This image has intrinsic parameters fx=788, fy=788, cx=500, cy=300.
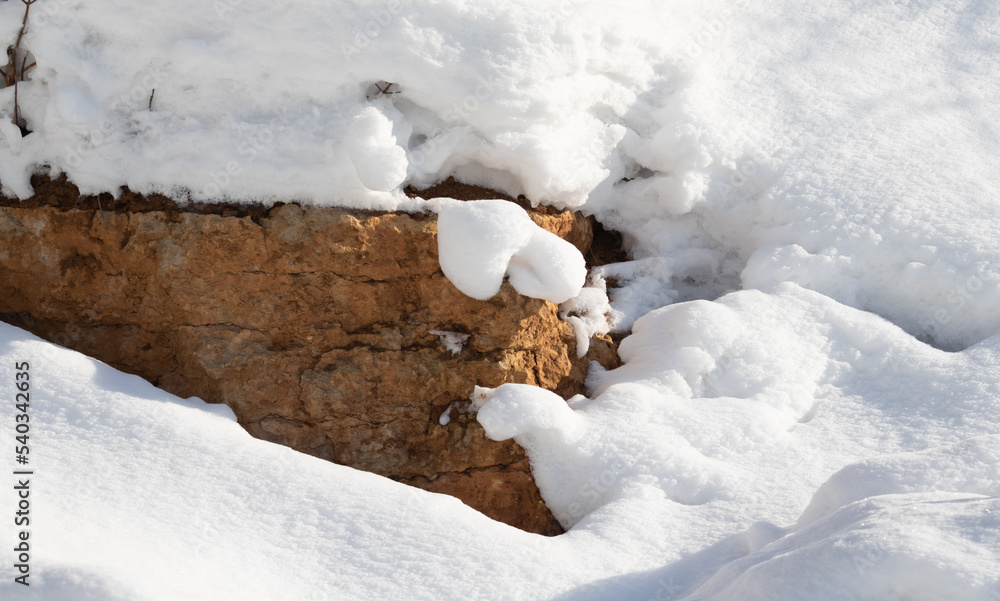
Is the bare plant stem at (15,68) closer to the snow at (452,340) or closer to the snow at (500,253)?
the snow at (500,253)

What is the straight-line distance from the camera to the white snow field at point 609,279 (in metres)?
2.16

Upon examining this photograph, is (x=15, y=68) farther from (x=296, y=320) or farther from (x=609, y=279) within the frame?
(x=609, y=279)

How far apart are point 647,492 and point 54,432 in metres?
1.90

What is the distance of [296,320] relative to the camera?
3.02 metres

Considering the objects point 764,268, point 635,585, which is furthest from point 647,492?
point 764,268

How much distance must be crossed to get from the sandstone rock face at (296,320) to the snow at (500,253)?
82mm

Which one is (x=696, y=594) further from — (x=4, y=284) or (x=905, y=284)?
(x=4, y=284)

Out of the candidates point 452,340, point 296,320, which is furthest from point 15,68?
point 452,340

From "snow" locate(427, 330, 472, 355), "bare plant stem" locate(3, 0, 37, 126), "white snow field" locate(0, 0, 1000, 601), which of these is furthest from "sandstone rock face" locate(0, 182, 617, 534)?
"bare plant stem" locate(3, 0, 37, 126)

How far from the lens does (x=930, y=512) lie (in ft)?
6.32

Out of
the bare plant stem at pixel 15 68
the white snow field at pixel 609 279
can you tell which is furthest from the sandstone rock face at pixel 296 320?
the bare plant stem at pixel 15 68

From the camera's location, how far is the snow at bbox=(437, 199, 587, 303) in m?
2.83

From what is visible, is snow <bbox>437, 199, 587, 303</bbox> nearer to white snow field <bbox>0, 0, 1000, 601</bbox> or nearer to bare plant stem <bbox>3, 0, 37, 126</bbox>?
white snow field <bbox>0, 0, 1000, 601</bbox>

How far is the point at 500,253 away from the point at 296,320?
836 millimetres
